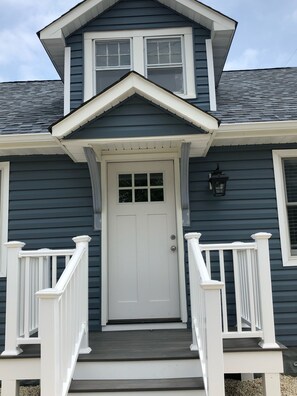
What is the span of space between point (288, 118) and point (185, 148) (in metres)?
1.40

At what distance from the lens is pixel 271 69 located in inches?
285

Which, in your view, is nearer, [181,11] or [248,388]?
[248,388]

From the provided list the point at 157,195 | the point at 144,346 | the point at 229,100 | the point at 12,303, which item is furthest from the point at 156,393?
Answer: the point at 229,100

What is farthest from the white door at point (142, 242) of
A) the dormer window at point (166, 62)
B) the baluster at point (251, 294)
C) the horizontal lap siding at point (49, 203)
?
the baluster at point (251, 294)

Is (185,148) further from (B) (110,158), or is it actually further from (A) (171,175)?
(B) (110,158)

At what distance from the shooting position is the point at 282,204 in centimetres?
470

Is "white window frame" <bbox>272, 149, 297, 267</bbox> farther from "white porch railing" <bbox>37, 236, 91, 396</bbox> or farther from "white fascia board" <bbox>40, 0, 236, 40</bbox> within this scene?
"white porch railing" <bbox>37, 236, 91, 396</bbox>

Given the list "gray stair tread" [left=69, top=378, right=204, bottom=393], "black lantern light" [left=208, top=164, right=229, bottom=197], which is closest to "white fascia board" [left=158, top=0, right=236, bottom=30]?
"black lantern light" [left=208, top=164, right=229, bottom=197]

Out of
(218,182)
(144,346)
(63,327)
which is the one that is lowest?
(144,346)

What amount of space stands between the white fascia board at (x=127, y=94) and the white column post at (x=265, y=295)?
130 cm

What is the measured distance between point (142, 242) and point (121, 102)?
5.68ft

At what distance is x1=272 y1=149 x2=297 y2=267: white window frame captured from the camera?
15.1 ft

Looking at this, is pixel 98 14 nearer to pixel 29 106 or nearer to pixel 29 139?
pixel 29 106

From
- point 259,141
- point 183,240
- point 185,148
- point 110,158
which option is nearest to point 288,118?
point 259,141
